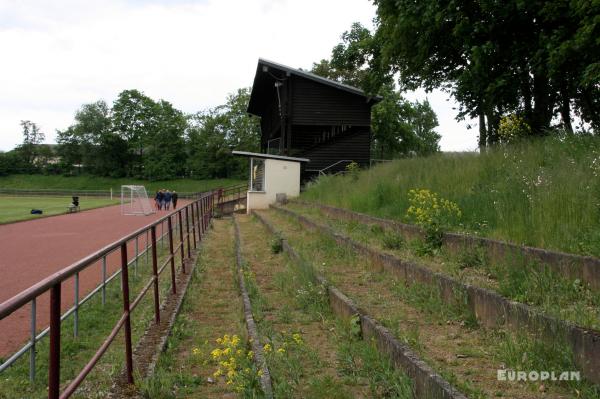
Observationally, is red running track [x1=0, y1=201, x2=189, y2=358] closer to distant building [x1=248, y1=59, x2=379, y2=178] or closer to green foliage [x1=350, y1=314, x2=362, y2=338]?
green foliage [x1=350, y1=314, x2=362, y2=338]

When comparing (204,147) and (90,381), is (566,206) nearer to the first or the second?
(90,381)

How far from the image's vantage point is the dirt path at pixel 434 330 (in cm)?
324

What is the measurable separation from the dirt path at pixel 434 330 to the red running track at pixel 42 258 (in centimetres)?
357

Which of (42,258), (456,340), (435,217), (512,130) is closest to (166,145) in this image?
(42,258)

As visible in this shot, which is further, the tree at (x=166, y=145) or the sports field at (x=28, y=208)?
the tree at (x=166, y=145)

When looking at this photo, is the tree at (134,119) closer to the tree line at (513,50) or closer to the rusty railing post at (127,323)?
the tree line at (513,50)

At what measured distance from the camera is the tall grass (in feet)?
17.0

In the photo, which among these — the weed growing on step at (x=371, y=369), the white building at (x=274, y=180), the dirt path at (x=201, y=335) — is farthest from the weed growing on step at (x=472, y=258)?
the white building at (x=274, y=180)

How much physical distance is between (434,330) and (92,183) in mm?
78075

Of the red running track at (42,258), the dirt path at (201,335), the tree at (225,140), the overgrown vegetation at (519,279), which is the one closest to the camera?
the overgrown vegetation at (519,279)

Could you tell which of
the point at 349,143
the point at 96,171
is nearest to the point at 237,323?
the point at 349,143

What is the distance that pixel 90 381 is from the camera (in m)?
4.45

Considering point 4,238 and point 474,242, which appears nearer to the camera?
point 474,242

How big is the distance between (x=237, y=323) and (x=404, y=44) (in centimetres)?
1146
